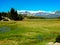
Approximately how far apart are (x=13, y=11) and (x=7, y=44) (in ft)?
444

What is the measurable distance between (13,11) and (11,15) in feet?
22.7

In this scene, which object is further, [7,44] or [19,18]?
[19,18]

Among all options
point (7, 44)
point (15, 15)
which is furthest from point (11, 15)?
point (7, 44)

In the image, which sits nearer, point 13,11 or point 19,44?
point 19,44

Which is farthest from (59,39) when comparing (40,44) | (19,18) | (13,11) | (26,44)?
(13,11)

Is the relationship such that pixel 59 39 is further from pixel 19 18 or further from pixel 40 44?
pixel 19 18

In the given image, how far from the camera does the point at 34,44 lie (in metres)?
37.1

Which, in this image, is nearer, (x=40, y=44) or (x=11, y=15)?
(x=40, y=44)

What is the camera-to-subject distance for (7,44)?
3759cm

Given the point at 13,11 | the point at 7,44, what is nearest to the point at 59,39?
the point at 7,44

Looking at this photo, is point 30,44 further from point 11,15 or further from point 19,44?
point 11,15

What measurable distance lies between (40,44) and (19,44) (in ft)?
12.9

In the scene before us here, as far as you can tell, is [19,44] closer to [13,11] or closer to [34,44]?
[34,44]

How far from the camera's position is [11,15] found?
166000mm
